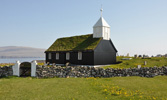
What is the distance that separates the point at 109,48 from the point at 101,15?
25.0 ft

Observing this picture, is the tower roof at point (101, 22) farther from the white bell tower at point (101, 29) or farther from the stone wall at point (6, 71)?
the stone wall at point (6, 71)

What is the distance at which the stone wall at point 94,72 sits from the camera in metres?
21.9

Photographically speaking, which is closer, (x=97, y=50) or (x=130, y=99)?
(x=130, y=99)

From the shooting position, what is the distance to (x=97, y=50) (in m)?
30.0

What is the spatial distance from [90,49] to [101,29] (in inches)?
227

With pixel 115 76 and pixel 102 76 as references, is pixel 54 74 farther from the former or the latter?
pixel 115 76

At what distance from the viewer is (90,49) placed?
96.1ft

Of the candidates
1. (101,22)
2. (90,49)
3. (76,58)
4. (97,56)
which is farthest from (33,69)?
(101,22)

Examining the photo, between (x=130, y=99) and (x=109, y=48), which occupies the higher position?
(x=109, y=48)

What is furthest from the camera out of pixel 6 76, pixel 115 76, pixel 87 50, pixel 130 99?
pixel 87 50

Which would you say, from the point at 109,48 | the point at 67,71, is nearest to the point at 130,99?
the point at 67,71

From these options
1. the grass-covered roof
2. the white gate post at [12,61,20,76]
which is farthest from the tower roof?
the white gate post at [12,61,20,76]

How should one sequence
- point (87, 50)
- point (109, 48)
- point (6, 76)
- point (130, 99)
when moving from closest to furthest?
point (130, 99), point (6, 76), point (87, 50), point (109, 48)

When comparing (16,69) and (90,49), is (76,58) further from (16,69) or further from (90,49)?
(16,69)
